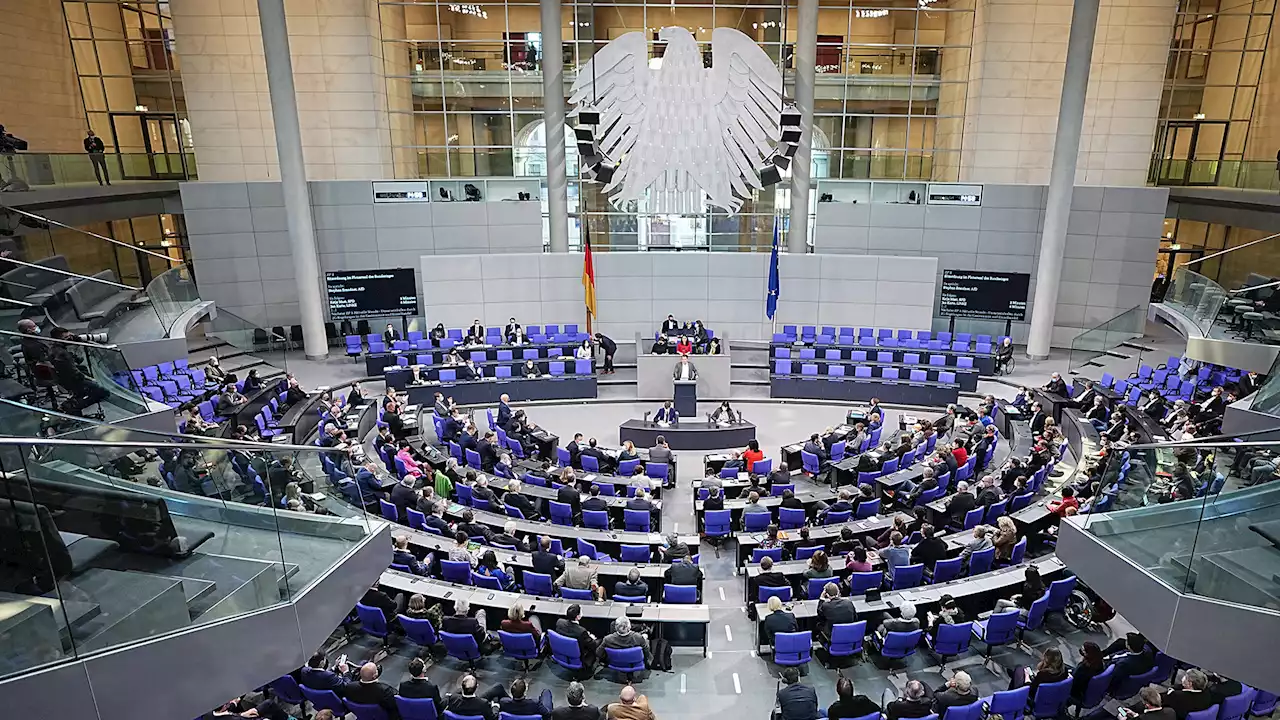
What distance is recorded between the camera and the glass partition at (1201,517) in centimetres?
553

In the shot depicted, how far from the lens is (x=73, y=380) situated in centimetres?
937

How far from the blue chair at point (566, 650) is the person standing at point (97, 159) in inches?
789

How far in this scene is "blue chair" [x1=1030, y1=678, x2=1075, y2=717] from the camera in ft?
23.3

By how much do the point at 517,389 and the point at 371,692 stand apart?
39.5ft

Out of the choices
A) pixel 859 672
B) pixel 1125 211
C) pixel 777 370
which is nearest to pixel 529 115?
pixel 777 370

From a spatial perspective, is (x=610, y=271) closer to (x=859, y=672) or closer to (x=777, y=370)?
(x=777, y=370)

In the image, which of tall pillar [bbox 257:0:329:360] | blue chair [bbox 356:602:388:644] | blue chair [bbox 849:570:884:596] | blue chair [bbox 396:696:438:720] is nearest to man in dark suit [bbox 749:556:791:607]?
blue chair [bbox 849:570:884:596]

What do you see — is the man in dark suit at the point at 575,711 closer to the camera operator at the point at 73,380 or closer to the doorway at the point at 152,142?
the camera operator at the point at 73,380

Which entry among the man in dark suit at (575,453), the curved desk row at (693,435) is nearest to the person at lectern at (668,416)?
the curved desk row at (693,435)

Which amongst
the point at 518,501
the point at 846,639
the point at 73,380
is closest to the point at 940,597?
the point at 846,639

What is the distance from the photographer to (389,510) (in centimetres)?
1114

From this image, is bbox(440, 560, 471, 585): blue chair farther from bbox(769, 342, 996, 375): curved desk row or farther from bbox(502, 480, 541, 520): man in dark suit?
Result: bbox(769, 342, 996, 375): curved desk row

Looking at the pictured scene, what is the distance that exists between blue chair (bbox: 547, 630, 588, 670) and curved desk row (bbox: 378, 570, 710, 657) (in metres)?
0.38

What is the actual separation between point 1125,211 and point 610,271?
15.4 metres
